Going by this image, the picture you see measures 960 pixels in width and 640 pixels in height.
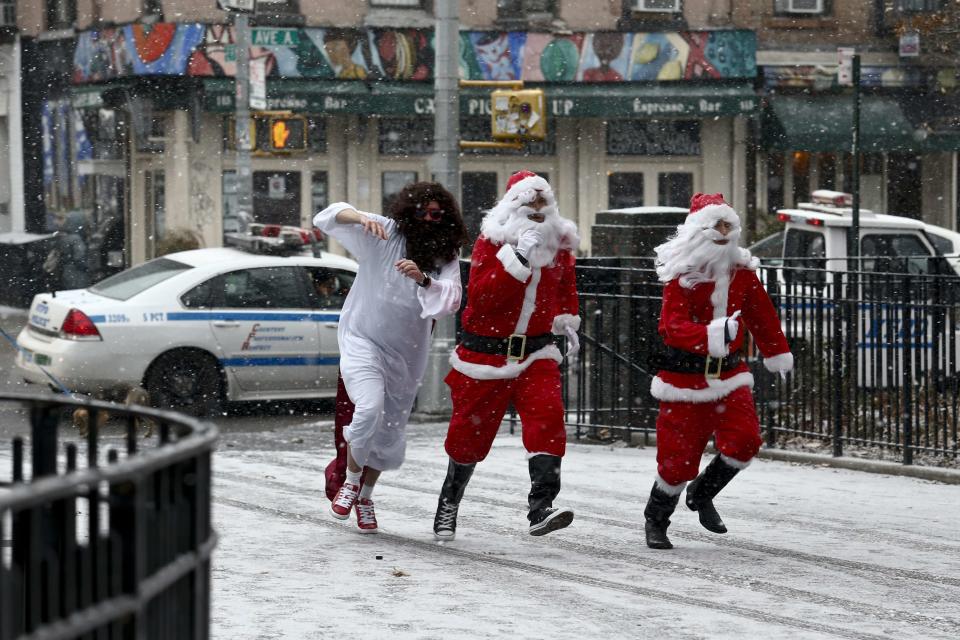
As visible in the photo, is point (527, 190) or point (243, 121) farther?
point (243, 121)

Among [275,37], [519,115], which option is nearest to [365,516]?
[519,115]

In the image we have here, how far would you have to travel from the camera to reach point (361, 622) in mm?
5965

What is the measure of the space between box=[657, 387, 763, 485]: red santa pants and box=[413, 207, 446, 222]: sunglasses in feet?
4.43

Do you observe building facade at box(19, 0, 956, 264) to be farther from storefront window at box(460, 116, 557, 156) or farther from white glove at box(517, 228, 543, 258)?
white glove at box(517, 228, 543, 258)

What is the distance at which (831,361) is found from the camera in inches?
444

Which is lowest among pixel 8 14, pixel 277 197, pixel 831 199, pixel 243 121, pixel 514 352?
pixel 514 352

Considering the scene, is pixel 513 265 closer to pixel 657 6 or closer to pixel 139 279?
pixel 139 279

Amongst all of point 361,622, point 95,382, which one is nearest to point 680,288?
point 361,622

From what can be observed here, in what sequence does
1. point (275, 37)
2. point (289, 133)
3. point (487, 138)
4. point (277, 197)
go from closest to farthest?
point (289, 133), point (275, 37), point (277, 197), point (487, 138)

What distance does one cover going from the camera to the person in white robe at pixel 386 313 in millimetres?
7797

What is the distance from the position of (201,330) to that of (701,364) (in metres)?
6.63

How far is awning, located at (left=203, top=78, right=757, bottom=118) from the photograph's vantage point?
27.2 meters

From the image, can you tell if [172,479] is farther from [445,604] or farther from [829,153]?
[829,153]

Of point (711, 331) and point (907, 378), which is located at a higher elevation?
point (711, 331)
